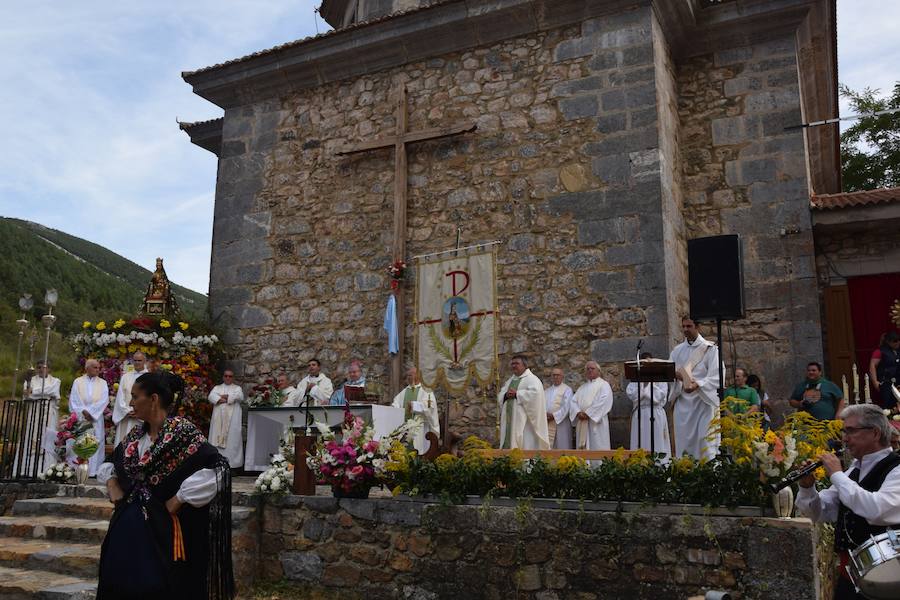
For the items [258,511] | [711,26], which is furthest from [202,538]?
[711,26]

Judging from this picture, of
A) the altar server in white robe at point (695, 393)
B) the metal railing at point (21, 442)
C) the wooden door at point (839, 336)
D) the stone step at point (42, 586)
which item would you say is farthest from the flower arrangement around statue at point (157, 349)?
the wooden door at point (839, 336)

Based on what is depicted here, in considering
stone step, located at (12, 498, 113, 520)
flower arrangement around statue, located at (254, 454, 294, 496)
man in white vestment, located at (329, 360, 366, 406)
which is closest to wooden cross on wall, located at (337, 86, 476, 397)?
man in white vestment, located at (329, 360, 366, 406)

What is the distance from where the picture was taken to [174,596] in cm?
344

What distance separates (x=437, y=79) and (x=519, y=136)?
66.8 inches

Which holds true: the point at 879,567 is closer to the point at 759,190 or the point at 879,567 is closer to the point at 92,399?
the point at 759,190

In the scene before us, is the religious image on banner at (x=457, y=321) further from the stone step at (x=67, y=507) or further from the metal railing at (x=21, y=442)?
the metal railing at (x=21, y=442)

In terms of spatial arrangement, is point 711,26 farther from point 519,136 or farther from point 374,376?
point 374,376

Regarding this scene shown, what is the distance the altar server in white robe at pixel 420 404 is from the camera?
387 inches

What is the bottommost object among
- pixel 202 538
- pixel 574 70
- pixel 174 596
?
pixel 174 596

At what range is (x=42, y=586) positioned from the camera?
571 centimetres

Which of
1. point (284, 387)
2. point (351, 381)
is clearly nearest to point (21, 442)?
point (284, 387)

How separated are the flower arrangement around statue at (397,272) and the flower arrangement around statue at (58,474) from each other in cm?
457

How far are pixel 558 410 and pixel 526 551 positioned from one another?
4.10m

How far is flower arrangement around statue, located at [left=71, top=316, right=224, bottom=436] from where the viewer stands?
36.2 ft
